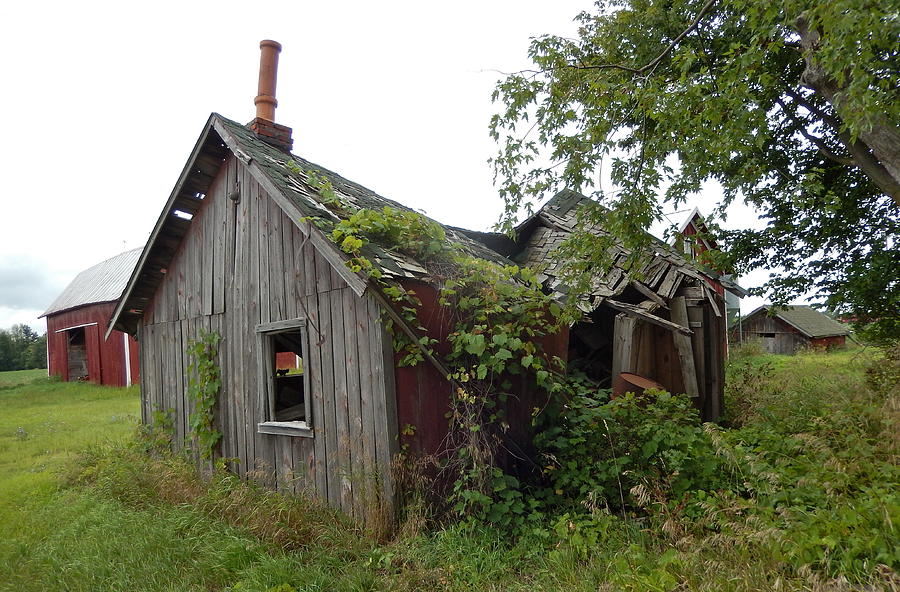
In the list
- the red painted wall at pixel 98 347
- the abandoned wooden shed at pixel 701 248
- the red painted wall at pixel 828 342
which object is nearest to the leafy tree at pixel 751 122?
the abandoned wooden shed at pixel 701 248

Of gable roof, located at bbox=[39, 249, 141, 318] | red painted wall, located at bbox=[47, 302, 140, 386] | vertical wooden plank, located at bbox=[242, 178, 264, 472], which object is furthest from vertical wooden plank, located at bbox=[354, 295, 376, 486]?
gable roof, located at bbox=[39, 249, 141, 318]

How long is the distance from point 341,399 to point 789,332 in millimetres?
36921

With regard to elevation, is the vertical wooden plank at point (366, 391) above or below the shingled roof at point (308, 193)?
below

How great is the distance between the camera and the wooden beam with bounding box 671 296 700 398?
9.25 m

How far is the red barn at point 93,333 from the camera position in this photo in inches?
828

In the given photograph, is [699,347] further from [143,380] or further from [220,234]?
[143,380]

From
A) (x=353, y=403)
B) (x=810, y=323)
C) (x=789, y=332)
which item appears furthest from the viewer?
(x=810, y=323)

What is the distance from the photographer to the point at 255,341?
21.9 ft

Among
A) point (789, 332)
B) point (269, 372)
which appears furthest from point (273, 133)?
point (789, 332)

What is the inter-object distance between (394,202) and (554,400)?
15.9ft

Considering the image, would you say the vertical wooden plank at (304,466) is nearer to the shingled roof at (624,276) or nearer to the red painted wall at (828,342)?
the shingled roof at (624,276)

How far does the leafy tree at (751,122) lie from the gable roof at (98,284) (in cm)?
2100

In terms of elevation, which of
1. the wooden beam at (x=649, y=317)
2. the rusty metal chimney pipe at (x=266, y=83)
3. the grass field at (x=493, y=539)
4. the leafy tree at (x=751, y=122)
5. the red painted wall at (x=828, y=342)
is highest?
the rusty metal chimney pipe at (x=266, y=83)

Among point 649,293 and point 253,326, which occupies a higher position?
point 649,293
